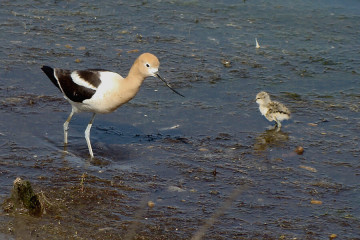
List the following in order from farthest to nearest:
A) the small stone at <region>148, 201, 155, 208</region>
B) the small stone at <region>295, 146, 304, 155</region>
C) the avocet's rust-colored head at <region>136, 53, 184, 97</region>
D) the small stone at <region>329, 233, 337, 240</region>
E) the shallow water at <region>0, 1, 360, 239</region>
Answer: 1. the small stone at <region>295, 146, 304, 155</region>
2. the avocet's rust-colored head at <region>136, 53, 184, 97</region>
3. the small stone at <region>148, 201, 155, 208</region>
4. the shallow water at <region>0, 1, 360, 239</region>
5. the small stone at <region>329, 233, 337, 240</region>

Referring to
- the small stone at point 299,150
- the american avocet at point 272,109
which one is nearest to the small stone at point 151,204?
the small stone at point 299,150

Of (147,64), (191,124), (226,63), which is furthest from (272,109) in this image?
(226,63)

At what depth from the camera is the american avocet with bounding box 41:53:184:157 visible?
25.5 feet

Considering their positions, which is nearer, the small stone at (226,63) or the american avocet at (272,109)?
the american avocet at (272,109)

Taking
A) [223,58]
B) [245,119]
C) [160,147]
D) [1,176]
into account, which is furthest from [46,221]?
[223,58]

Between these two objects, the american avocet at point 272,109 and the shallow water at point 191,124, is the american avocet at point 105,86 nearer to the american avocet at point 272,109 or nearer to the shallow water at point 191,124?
the shallow water at point 191,124

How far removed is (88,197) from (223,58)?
4.85 m

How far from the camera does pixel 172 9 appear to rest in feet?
42.9

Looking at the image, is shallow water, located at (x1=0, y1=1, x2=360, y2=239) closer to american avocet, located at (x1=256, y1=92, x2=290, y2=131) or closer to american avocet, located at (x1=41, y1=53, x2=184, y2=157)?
american avocet, located at (x1=256, y1=92, x2=290, y2=131)

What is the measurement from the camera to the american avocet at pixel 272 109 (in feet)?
29.3

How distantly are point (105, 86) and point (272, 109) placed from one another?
2351 mm

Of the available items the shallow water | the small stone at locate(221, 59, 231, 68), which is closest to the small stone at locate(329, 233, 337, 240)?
the shallow water

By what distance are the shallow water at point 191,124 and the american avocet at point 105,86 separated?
619 millimetres

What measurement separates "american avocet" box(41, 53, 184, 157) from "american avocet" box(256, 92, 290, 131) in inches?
68.5
